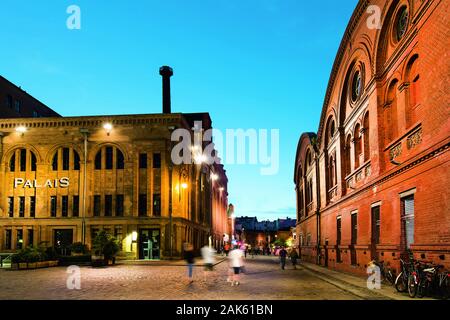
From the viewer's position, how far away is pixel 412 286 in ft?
47.6

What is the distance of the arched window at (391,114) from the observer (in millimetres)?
19359

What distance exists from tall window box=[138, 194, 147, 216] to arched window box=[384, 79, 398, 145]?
102 feet

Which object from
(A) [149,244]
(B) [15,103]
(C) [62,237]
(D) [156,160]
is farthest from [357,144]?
(B) [15,103]

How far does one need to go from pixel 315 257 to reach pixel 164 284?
20485mm

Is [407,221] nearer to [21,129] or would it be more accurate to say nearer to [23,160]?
[21,129]

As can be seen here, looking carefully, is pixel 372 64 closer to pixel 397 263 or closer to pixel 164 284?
pixel 397 263

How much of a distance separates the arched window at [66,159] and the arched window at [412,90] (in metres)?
36.9

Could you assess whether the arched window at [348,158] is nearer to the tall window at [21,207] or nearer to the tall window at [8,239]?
the tall window at [21,207]

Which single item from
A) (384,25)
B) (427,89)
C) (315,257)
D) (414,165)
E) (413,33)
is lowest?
(315,257)

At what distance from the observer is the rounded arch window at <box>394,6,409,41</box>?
58.7 ft

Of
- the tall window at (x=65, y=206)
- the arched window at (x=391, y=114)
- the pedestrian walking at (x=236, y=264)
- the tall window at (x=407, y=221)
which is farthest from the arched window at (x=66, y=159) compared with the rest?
the tall window at (x=407, y=221)

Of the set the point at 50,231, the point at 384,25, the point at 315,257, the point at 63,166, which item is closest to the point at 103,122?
the point at 63,166

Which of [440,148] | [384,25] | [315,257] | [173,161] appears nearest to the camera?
[440,148]
